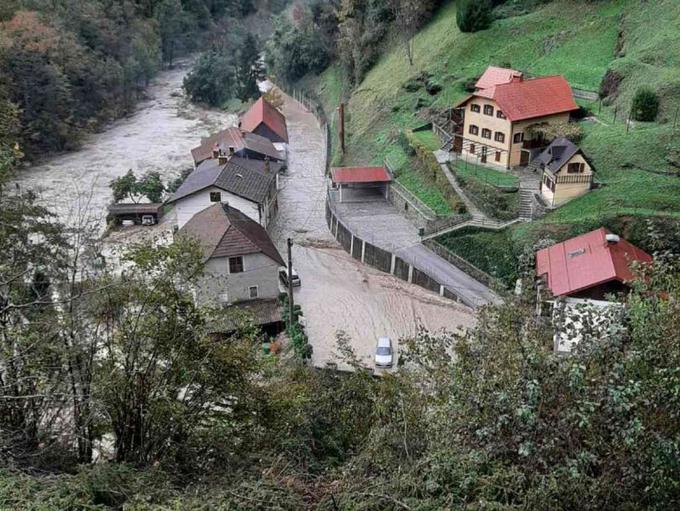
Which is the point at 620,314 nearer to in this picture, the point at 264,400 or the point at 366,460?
the point at 366,460

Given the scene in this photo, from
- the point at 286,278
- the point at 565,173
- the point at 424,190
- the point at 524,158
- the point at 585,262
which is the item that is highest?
the point at 524,158

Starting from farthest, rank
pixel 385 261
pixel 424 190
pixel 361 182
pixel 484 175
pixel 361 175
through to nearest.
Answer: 1. pixel 361 175
2. pixel 361 182
3. pixel 424 190
4. pixel 484 175
5. pixel 385 261

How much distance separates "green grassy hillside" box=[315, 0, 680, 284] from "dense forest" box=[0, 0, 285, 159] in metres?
21.9

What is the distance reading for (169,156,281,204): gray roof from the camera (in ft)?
114

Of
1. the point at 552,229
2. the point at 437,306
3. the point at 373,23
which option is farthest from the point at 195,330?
the point at 373,23

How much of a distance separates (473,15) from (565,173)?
24977 mm

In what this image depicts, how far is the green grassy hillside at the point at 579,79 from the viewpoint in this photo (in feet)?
97.1

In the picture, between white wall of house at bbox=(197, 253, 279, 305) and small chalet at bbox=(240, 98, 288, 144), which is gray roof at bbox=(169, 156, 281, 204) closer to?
white wall of house at bbox=(197, 253, 279, 305)

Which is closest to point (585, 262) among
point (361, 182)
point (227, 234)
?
point (227, 234)

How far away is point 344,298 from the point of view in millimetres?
30266

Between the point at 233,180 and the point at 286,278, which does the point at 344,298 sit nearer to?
the point at 286,278

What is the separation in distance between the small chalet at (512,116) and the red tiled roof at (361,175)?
5.38 m

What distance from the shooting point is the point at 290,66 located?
71.6 m

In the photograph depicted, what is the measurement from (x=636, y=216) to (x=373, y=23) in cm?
3984
